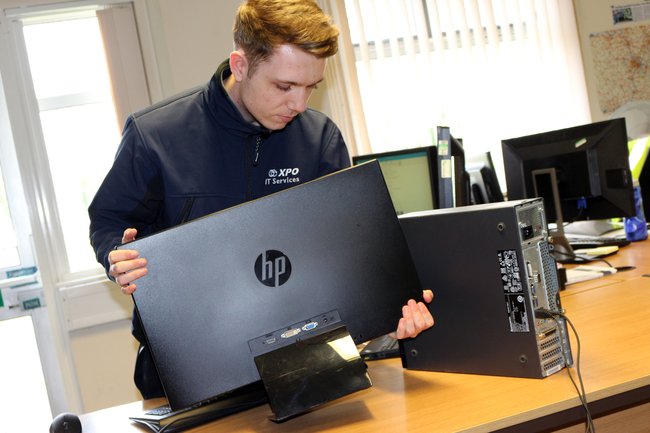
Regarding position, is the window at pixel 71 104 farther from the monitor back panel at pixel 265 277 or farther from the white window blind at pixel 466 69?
the monitor back panel at pixel 265 277

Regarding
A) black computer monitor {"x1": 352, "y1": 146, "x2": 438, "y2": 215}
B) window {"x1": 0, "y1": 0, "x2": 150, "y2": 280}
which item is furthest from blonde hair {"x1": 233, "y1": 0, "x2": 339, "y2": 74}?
window {"x1": 0, "y1": 0, "x2": 150, "y2": 280}

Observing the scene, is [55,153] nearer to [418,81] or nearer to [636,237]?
[418,81]

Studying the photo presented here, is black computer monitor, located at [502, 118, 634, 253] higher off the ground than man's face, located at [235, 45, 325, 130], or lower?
lower

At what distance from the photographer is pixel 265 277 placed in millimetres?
1351

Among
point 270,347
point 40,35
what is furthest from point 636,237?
point 40,35

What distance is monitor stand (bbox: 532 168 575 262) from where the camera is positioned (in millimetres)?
2615

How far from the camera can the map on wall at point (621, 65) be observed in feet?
16.2

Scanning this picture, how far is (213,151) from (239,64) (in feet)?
0.78

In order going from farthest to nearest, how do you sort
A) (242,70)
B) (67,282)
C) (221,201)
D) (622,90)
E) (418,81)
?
(622,90)
(418,81)
(67,282)
(221,201)
(242,70)

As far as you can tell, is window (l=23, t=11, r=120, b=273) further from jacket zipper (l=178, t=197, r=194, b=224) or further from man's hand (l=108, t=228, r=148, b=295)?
man's hand (l=108, t=228, r=148, b=295)

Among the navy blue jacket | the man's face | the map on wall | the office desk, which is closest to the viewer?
the office desk

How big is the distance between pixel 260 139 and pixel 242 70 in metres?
0.21

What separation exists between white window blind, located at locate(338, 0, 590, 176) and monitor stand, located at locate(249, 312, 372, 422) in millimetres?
3120

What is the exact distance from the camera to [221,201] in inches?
67.4
